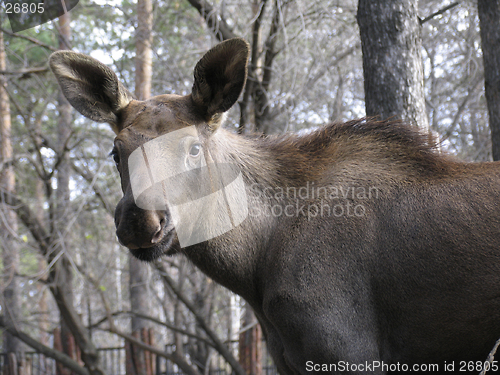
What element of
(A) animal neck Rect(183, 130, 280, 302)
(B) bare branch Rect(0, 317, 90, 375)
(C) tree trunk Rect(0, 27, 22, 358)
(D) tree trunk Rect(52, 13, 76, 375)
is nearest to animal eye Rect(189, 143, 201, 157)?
(A) animal neck Rect(183, 130, 280, 302)

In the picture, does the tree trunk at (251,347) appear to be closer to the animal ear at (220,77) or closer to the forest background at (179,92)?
the forest background at (179,92)

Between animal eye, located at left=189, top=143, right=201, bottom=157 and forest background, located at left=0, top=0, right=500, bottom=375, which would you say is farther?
A: forest background, located at left=0, top=0, right=500, bottom=375

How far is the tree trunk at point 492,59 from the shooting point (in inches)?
207

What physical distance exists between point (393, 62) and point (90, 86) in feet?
10.2

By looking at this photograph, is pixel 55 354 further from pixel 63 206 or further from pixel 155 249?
pixel 155 249

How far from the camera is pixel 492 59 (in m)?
5.31

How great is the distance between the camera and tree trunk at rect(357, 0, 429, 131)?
4.64 meters

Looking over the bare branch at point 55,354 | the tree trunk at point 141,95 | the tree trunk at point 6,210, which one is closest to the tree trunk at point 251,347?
the tree trunk at point 141,95

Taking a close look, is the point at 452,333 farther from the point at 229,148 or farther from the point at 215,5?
the point at 215,5

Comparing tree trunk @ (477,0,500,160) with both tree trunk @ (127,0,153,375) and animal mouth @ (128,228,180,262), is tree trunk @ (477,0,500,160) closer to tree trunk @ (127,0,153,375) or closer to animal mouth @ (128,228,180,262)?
animal mouth @ (128,228,180,262)

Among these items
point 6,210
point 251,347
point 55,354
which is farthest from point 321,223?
point 55,354

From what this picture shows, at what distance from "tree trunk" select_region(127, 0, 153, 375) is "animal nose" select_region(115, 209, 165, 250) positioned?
5.20 metres

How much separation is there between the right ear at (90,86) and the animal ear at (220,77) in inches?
29.5

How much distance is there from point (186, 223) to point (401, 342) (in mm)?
1914
